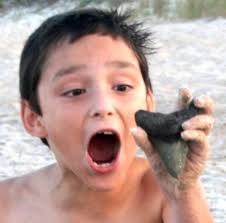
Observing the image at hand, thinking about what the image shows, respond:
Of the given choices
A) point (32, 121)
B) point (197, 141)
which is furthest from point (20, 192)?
point (197, 141)

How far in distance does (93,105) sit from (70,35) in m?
0.32

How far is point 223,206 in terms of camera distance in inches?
143

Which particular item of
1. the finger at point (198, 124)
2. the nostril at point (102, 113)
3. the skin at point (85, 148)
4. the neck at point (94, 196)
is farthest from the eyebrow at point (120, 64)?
the finger at point (198, 124)

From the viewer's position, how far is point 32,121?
275 cm

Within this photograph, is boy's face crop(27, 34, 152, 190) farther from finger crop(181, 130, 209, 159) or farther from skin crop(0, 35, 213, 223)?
finger crop(181, 130, 209, 159)

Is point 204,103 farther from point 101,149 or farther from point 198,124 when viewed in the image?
point 101,149

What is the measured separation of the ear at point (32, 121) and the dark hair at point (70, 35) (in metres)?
0.02

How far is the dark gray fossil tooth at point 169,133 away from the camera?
2.10 meters

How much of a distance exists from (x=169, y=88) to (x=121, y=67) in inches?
130

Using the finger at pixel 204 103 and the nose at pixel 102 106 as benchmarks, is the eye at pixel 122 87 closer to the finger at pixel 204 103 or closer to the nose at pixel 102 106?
the nose at pixel 102 106

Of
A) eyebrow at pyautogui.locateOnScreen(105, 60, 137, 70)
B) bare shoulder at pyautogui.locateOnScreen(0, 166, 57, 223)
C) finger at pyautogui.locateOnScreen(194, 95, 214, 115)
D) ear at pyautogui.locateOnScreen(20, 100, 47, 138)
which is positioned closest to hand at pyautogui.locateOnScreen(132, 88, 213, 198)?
finger at pyautogui.locateOnScreen(194, 95, 214, 115)

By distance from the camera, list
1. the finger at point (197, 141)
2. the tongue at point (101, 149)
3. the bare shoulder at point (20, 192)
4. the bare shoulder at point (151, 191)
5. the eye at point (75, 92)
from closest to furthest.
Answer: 1. the finger at point (197, 141)
2. the tongue at point (101, 149)
3. the eye at point (75, 92)
4. the bare shoulder at point (151, 191)
5. the bare shoulder at point (20, 192)

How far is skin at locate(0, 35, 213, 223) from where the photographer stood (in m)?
2.23

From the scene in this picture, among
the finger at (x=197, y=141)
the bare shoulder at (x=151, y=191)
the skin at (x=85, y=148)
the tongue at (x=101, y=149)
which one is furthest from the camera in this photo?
the bare shoulder at (x=151, y=191)
